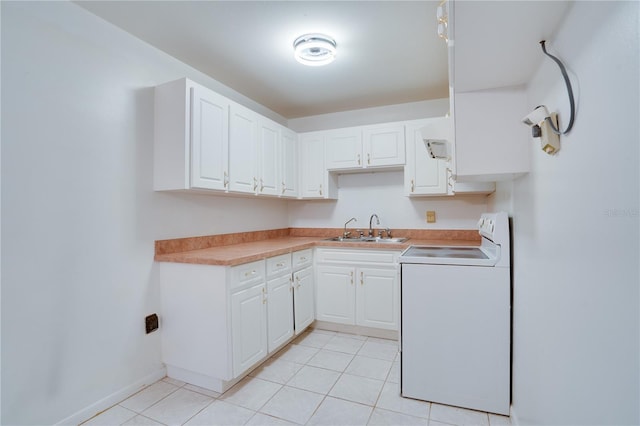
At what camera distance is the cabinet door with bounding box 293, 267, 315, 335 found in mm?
2797

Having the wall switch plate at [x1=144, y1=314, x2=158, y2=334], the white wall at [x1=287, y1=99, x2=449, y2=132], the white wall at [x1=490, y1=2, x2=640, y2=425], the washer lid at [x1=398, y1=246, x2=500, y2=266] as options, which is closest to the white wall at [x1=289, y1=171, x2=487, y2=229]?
the white wall at [x1=287, y1=99, x2=449, y2=132]

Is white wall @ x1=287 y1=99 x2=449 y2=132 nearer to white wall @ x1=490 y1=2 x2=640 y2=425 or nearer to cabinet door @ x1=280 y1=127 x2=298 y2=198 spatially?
cabinet door @ x1=280 y1=127 x2=298 y2=198

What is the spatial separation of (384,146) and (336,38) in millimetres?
1260

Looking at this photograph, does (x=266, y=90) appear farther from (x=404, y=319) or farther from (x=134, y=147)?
(x=404, y=319)

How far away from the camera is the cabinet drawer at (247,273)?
2066 millimetres

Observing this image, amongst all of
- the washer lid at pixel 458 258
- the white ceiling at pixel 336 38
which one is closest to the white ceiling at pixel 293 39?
the white ceiling at pixel 336 38

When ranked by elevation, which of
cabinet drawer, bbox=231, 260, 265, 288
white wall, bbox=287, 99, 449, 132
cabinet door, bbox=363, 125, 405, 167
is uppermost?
white wall, bbox=287, 99, 449, 132

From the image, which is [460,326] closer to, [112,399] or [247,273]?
[247,273]

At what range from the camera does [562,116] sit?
102cm

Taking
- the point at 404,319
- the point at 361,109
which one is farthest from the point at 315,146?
the point at 404,319

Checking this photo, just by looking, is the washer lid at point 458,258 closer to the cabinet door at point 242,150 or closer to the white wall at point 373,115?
the cabinet door at point 242,150

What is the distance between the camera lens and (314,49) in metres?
2.20

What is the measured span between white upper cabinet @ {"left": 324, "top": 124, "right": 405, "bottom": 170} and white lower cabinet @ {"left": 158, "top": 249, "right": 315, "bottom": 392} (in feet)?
4.62

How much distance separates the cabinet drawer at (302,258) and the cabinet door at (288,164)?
2.18 ft
